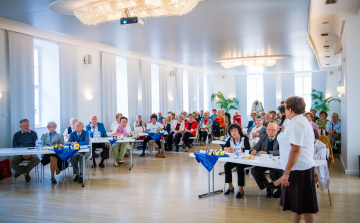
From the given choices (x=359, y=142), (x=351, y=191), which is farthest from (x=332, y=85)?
(x=351, y=191)

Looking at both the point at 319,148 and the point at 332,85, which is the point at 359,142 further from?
the point at 332,85

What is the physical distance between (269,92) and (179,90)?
7.87 m

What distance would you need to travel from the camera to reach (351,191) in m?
5.50

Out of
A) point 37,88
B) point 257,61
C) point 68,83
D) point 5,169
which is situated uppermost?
point 257,61

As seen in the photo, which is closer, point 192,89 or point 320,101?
point 192,89

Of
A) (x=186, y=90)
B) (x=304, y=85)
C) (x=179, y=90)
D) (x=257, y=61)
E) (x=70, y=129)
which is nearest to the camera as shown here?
(x=70, y=129)

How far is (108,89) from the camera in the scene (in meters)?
10.7

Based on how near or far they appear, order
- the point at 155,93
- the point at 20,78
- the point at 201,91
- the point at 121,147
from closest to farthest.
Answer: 1. the point at 20,78
2. the point at 121,147
3. the point at 155,93
4. the point at 201,91

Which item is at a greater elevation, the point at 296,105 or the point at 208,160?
the point at 296,105

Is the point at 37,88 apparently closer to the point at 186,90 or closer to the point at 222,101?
the point at 186,90

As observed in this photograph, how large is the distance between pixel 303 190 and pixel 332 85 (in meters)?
18.0

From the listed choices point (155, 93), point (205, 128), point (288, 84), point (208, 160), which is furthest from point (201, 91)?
point (208, 160)

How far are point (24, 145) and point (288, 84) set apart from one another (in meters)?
17.3

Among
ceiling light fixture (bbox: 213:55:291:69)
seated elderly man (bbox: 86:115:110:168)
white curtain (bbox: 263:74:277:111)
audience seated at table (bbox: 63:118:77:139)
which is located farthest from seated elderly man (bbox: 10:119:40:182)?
white curtain (bbox: 263:74:277:111)
